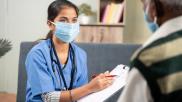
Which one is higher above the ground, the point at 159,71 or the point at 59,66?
the point at 159,71

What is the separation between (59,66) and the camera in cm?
186

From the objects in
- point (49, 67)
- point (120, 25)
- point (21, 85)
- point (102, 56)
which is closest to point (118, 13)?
point (120, 25)

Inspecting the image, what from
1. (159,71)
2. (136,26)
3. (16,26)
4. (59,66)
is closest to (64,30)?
(59,66)

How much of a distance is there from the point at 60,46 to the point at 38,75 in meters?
0.27

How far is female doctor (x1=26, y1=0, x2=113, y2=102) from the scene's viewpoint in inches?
68.4

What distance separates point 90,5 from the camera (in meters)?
3.80

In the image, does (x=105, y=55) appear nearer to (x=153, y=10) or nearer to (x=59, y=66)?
(x=59, y=66)

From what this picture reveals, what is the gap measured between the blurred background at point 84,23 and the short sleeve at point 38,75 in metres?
1.64

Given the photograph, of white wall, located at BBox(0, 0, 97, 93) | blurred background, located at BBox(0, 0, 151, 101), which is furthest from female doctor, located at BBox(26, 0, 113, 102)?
white wall, located at BBox(0, 0, 97, 93)

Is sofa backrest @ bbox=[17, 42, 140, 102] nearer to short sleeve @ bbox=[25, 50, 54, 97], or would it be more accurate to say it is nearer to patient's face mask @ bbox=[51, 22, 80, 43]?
patient's face mask @ bbox=[51, 22, 80, 43]

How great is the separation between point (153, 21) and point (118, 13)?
2488 mm

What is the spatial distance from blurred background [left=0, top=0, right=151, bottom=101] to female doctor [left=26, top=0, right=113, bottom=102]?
1.36 metres

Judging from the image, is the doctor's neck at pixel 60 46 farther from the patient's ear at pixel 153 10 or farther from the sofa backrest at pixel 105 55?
the patient's ear at pixel 153 10

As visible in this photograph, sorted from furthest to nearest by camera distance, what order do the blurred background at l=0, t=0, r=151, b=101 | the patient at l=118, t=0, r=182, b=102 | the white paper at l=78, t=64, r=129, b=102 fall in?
the blurred background at l=0, t=0, r=151, b=101, the white paper at l=78, t=64, r=129, b=102, the patient at l=118, t=0, r=182, b=102
